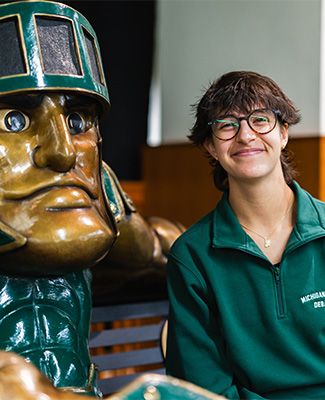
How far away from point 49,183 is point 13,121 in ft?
0.34

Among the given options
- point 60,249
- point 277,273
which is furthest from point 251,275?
point 60,249

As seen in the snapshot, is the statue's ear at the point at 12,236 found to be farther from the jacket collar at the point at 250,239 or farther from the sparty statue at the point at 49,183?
the jacket collar at the point at 250,239

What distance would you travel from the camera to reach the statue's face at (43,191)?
1145 mm

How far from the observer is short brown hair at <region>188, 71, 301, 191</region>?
1427 mm

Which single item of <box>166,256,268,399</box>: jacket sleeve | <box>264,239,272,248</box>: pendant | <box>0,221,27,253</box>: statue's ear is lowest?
<box>166,256,268,399</box>: jacket sleeve

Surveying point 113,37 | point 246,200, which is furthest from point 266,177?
point 113,37

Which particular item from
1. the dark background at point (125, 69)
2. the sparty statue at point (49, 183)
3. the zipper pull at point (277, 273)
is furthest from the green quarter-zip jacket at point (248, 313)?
the dark background at point (125, 69)

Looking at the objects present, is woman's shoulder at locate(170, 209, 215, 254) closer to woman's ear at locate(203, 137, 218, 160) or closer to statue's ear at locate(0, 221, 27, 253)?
woman's ear at locate(203, 137, 218, 160)

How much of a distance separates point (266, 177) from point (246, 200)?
0.21 ft

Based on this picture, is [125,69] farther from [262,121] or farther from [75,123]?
[75,123]

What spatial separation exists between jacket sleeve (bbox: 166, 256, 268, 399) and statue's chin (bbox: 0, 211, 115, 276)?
0.99 feet

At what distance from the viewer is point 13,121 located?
117cm

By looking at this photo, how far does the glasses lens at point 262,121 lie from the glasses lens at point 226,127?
28 mm

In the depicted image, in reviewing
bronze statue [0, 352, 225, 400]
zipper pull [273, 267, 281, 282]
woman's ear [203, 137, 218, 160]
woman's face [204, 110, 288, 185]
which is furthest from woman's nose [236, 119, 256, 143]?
bronze statue [0, 352, 225, 400]
